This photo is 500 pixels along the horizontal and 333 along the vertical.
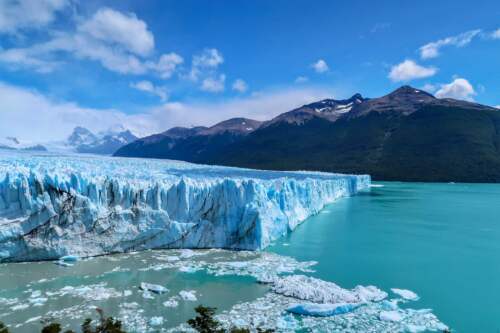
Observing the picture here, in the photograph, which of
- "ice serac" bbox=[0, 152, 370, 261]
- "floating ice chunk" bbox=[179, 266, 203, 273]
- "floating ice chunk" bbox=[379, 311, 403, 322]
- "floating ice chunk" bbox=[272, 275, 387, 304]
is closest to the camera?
"floating ice chunk" bbox=[379, 311, 403, 322]

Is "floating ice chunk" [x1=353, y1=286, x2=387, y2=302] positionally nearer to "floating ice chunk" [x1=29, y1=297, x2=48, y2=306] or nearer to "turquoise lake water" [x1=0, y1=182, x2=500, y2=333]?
Answer: "turquoise lake water" [x1=0, y1=182, x2=500, y2=333]

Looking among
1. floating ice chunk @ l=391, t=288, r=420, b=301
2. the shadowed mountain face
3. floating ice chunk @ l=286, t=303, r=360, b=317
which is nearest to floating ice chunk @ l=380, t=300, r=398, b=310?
floating ice chunk @ l=391, t=288, r=420, b=301

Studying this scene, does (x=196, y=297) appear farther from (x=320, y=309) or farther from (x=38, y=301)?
(x=38, y=301)

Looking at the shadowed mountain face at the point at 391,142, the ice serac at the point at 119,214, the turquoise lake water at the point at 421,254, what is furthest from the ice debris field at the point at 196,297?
the shadowed mountain face at the point at 391,142

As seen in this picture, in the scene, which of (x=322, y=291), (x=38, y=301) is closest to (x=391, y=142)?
(x=322, y=291)

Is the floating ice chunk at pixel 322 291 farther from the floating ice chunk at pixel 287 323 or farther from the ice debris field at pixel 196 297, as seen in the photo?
the floating ice chunk at pixel 287 323

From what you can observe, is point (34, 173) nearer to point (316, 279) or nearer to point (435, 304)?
point (316, 279)

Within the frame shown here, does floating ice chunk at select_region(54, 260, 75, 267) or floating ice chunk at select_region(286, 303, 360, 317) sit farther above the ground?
floating ice chunk at select_region(54, 260, 75, 267)
